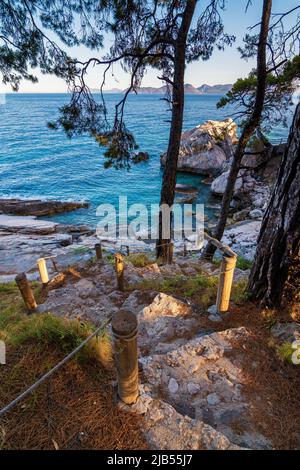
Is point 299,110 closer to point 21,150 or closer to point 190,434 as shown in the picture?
point 190,434

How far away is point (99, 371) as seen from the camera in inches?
96.9

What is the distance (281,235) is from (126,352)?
243cm

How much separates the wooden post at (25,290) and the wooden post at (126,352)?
10.2ft

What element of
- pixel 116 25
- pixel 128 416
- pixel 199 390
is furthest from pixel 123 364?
pixel 116 25

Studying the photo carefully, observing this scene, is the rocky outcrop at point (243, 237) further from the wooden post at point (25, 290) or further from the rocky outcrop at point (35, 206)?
the rocky outcrop at point (35, 206)

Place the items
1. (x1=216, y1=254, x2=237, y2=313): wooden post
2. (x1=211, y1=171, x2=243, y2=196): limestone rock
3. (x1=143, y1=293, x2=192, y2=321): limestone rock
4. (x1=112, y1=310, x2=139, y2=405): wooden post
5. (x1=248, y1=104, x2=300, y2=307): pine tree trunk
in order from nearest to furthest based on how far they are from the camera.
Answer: (x1=112, y1=310, x2=139, y2=405): wooden post < (x1=248, y1=104, x2=300, y2=307): pine tree trunk < (x1=216, y1=254, x2=237, y2=313): wooden post < (x1=143, y1=293, x2=192, y2=321): limestone rock < (x1=211, y1=171, x2=243, y2=196): limestone rock

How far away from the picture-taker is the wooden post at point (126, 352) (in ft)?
6.55

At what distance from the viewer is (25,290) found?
4590 mm

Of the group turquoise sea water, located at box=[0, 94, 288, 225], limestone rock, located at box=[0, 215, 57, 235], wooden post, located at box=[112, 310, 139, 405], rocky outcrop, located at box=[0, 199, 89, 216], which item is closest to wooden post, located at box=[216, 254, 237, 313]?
wooden post, located at box=[112, 310, 139, 405]

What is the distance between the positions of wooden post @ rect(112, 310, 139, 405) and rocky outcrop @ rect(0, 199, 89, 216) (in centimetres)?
1871

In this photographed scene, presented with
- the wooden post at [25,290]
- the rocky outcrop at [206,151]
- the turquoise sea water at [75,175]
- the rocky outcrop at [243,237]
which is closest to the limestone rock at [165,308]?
the wooden post at [25,290]

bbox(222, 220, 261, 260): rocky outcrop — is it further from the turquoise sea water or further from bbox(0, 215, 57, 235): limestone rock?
bbox(0, 215, 57, 235): limestone rock

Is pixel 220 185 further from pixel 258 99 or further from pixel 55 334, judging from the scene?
pixel 55 334

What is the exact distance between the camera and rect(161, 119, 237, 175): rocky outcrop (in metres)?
26.2
